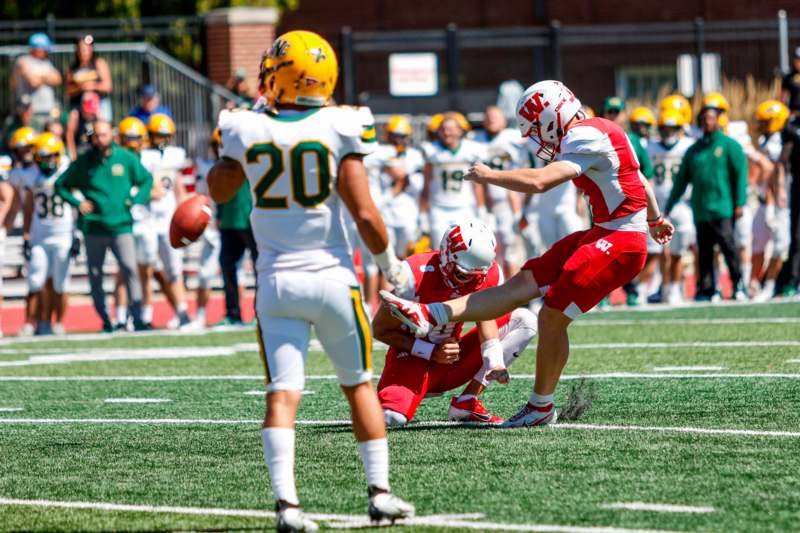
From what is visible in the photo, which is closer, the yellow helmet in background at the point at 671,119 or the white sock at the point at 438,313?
the white sock at the point at 438,313

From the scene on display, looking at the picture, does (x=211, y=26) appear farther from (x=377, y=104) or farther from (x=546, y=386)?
(x=546, y=386)

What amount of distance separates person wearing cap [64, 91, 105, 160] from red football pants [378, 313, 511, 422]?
11.1 metres

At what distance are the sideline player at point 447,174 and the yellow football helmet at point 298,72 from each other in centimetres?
981

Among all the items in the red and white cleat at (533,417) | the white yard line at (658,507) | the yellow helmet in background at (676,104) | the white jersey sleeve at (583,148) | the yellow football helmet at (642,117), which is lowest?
the red and white cleat at (533,417)

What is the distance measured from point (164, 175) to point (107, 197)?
1.55 m

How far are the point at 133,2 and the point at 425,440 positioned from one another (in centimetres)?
1872

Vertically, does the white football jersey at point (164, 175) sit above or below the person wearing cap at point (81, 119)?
below

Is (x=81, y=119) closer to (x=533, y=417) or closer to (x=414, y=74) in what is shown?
(x=414, y=74)

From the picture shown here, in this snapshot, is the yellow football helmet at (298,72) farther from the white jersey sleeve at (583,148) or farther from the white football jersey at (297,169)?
the white jersey sleeve at (583,148)

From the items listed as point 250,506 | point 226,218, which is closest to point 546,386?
point 250,506

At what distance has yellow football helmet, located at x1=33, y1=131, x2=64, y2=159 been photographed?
14672mm

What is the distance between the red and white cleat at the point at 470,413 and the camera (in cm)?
747

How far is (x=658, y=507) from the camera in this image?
207 inches

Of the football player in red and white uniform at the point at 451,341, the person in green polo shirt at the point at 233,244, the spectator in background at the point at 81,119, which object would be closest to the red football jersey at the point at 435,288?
the football player in red and white uniform at the point at 451,341
